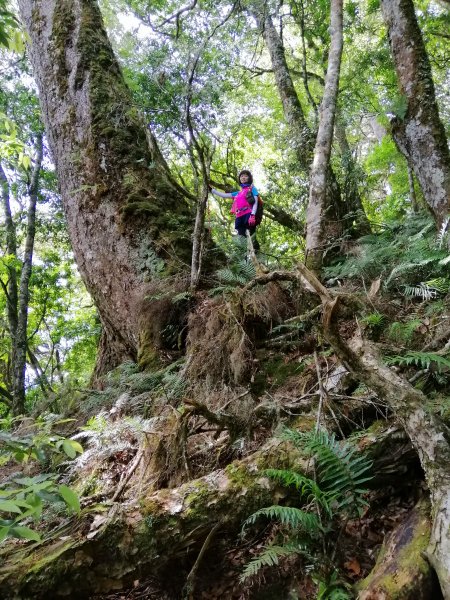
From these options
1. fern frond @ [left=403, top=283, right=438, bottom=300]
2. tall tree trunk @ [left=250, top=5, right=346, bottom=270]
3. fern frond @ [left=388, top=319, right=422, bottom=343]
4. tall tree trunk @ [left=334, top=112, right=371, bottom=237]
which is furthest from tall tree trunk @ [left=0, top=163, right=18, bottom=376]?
fern frond @ [left=388, top=319, right=422, bottom=343]

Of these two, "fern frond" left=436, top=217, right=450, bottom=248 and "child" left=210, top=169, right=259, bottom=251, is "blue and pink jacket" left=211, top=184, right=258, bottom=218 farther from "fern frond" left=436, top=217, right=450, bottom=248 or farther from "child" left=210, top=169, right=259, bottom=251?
"fern frond" left=436, top=217, right=450, bottom=248

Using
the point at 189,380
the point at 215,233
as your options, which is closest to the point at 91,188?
the point at 215,233

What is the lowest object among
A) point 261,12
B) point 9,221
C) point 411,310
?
point 411,310

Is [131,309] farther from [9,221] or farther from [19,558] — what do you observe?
[9,221]

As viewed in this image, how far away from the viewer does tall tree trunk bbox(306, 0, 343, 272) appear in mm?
4828

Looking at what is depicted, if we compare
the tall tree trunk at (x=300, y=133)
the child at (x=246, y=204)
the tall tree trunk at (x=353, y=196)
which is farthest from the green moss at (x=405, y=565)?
the child at (x=246, y=204)

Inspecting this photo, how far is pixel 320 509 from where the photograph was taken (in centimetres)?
225

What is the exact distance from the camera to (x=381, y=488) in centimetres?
251

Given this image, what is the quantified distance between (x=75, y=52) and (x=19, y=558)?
715 centimetres

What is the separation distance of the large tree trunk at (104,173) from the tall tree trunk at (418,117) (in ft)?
9.72

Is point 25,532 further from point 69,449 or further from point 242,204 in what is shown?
point 242,204

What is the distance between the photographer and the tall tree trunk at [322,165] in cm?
483

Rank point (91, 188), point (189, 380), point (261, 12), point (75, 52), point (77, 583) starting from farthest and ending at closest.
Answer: point (261, 12) < point (75, 52) < point (91, 188) < point (189, 380) < point (77, 583)

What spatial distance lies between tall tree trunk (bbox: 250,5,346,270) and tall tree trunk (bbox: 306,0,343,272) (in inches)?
2.2
